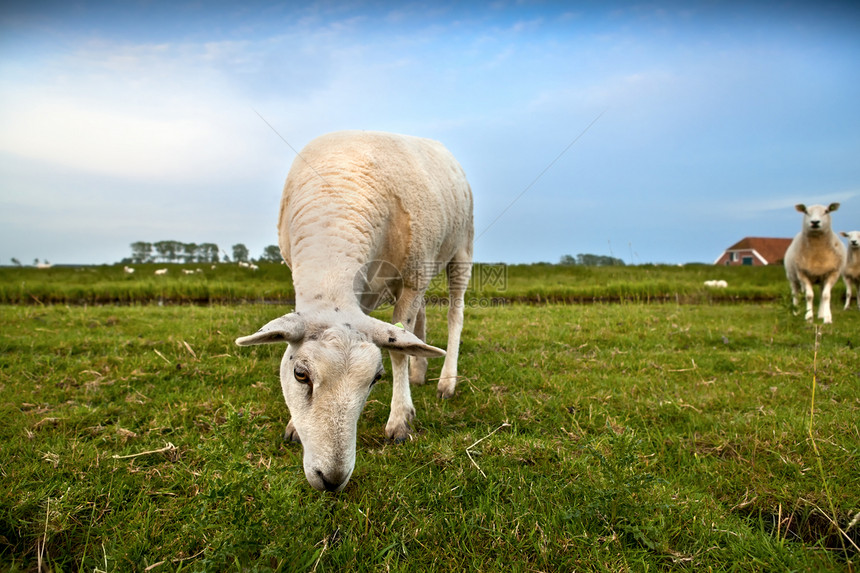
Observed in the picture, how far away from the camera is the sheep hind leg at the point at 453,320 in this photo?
452cm

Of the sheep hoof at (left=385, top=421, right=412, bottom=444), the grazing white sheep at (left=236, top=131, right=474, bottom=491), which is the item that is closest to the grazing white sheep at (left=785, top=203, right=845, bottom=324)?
the grazing white sheep at (left=236, top=131, right=474, bottom=491)

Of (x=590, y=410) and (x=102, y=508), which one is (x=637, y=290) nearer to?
(x=590, y=410)

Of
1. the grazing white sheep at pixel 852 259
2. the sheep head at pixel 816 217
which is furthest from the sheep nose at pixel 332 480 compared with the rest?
the grazing white sheep at pixel 852 259

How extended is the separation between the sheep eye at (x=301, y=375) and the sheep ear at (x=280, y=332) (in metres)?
0.17

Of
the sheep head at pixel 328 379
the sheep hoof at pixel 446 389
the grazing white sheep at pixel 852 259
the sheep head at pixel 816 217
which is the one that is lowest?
the sheep hoof at pixel 446 389

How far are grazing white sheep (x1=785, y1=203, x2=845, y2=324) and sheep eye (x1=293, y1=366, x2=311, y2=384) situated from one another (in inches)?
426

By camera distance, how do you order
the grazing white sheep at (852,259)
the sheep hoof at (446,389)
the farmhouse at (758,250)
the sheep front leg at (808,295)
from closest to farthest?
the sheep hoof at (446,389)
the sheep front leg at (808,295)
the grazing white sheep at (852,259)
the farmhouse at (758,250)

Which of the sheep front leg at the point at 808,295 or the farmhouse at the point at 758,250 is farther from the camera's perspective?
the farmhouse at the point at 758,250

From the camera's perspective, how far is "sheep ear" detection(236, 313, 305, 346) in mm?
2326

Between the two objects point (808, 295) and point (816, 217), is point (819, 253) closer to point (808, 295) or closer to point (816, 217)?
A: point (816, 217)

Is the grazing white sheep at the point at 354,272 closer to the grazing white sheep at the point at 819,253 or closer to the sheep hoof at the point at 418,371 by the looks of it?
the sheep hoof at the point at 418,371

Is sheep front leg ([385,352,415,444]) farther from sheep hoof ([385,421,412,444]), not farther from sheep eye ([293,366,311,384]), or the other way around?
sheep eye ([293,366,311,384])

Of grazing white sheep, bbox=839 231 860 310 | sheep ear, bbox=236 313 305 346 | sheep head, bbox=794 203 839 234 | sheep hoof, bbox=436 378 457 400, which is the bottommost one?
sheep hoof, bbox=436 378 457 400

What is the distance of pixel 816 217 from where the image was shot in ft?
31.2
